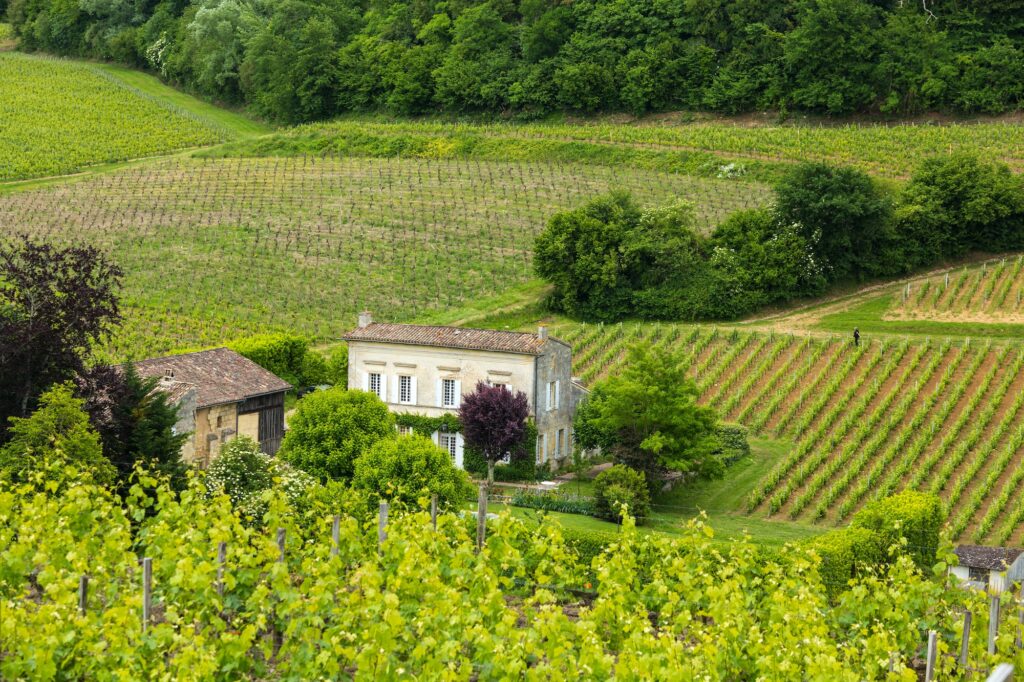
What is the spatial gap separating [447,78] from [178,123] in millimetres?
17662

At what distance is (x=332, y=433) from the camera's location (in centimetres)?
3988

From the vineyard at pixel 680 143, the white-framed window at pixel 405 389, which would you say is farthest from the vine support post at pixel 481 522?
the vineyard at pixel 680 143

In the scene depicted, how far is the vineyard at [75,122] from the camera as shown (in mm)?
91688

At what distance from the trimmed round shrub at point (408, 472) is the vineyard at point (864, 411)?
906 centimetres

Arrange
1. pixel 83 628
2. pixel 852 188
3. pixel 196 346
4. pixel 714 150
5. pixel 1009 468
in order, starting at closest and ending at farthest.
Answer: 1. pixel 83 628
2. pixel 1009 468
3. pixel 196 346
4. pixel 852 188
5. pixel 714 150

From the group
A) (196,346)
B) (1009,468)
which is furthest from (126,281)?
(1009,468)

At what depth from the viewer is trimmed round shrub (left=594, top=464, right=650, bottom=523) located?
1574 inches

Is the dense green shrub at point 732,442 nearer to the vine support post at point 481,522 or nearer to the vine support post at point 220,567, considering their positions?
the vine support post at point 481,522

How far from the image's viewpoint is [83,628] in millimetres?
19781

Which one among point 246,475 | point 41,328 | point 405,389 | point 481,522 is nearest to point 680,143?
point 405,389

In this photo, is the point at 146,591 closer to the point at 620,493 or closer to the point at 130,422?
the point at 130,422

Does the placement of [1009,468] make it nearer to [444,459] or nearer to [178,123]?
[444,459]

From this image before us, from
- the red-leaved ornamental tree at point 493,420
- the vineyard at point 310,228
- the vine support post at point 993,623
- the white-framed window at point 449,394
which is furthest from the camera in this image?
the vineyard at point 310,228

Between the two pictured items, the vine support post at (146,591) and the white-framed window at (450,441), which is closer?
the vine support post at (146,591)
